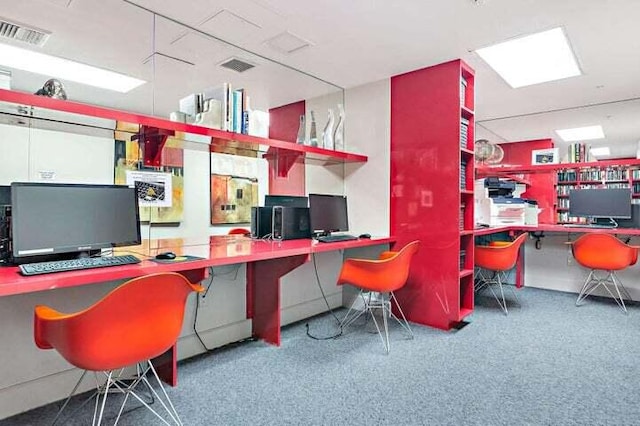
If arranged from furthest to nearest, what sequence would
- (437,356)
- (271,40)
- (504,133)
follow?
1. (504,133)
2. (271,40)
3. (437,356)

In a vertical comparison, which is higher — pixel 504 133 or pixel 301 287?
pixel 504 133

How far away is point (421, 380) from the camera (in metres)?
2.44

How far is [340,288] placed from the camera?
4.27m

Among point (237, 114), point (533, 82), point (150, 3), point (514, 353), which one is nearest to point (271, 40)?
point (237, 114)

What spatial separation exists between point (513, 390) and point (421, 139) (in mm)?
2271

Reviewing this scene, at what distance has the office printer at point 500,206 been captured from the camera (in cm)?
482

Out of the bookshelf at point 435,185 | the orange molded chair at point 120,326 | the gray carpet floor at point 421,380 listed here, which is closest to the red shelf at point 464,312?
the bookshelf at point 435,185

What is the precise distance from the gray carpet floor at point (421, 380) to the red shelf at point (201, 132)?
5.44 feet

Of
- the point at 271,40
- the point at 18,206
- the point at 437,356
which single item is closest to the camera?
the point at 18,206

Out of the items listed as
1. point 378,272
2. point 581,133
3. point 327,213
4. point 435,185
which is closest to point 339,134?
point 327,213

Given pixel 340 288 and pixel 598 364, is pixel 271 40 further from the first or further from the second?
pixel 598 364

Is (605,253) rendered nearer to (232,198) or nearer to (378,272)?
(378,272)

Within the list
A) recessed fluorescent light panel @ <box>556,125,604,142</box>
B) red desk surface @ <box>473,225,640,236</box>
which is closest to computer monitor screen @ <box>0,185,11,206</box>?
red desk surface @ <box>473,225,640,236</box>

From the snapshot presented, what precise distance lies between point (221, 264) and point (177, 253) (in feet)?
1.47
